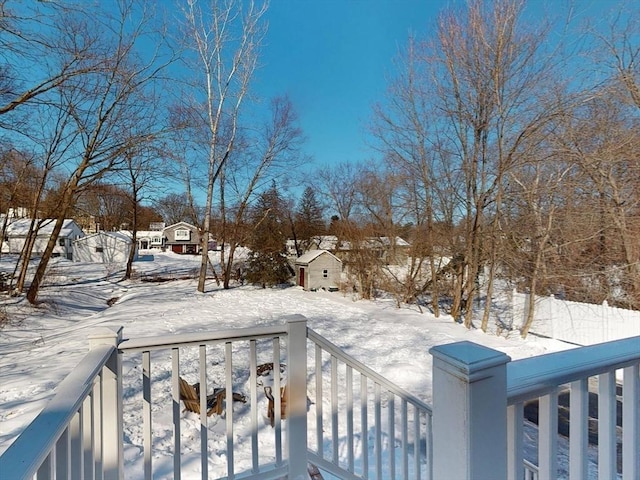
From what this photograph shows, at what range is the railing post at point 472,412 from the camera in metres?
0.76

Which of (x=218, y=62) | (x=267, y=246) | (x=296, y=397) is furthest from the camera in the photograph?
(x=267, y=246)

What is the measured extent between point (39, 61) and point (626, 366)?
21.5 feet

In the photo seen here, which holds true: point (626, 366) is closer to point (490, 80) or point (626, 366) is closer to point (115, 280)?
point (490, 80)

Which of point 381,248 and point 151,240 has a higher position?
point 151,240

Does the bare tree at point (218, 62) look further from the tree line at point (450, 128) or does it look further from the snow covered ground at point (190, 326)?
the snow covered ground at point (190, 326)

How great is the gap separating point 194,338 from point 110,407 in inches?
18.1

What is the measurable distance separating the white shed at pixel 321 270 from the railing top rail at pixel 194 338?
10.8 meters

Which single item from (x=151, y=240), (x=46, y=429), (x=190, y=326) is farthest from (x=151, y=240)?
(x=46, y=429)

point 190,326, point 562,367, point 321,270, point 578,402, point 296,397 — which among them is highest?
point 562,367

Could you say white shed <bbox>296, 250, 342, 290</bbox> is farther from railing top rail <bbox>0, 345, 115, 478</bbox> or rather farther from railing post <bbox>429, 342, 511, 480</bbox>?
railing post <bbox>429, 342, 511, 480</bbox>

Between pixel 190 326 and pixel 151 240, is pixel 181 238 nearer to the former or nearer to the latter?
pixel 151 240

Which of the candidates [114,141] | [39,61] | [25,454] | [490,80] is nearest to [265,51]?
[114,141]

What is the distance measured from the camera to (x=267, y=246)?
1371cm

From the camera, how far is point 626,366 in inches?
39.4
